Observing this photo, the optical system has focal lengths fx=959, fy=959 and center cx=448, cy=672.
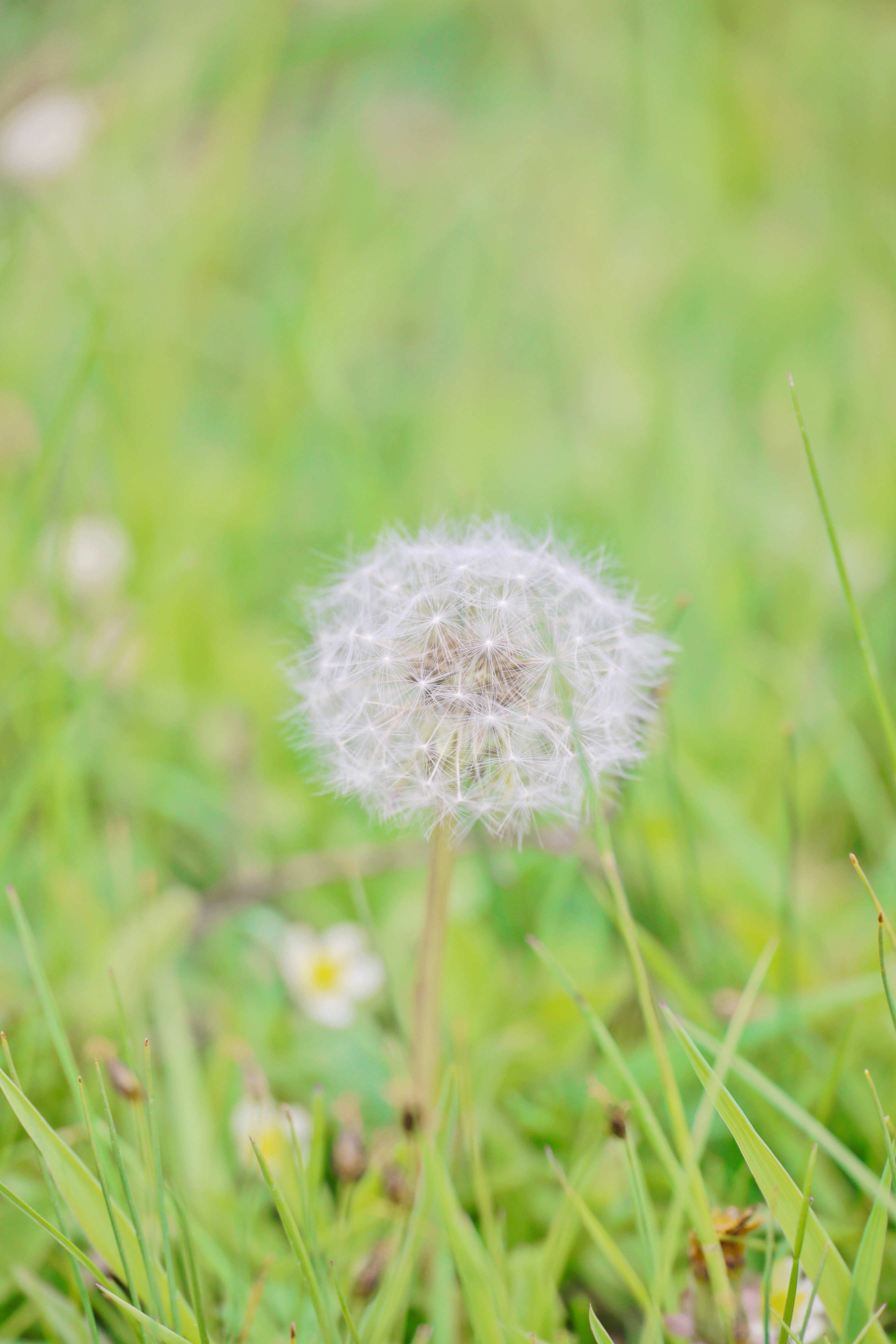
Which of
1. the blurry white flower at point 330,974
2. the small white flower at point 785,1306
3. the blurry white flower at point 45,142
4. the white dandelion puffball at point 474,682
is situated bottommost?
the small white flower at point 785,1306

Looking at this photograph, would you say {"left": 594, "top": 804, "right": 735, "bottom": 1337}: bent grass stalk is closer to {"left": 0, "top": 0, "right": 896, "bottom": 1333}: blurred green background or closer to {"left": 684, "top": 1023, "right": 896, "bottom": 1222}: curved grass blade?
{"left": 684, "top": 1023, "right": 896, "bottom": 1222}: curved grass blade

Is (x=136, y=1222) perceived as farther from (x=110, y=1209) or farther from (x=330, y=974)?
(x=330, y=974)

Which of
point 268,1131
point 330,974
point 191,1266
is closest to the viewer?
point 191,1266

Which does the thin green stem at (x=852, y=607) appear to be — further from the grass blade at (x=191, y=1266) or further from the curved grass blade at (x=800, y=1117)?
the grass blade at (x=191, y=1266)

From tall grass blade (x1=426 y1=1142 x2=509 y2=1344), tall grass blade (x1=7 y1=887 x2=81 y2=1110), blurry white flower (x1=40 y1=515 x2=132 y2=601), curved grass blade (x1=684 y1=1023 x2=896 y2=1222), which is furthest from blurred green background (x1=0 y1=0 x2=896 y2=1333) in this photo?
tall grass blade (x1=7 y1=887 x2=81 y2=1110)

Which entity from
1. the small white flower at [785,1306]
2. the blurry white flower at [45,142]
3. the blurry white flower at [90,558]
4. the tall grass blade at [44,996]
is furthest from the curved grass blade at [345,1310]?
the blurry white flower at [45,142]

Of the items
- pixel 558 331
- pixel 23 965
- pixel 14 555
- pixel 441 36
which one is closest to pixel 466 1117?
pixel 23 965

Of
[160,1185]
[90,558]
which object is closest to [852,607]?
[160,1185]
